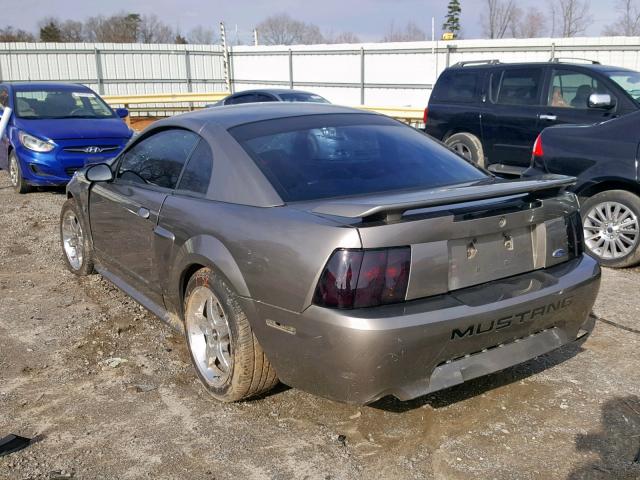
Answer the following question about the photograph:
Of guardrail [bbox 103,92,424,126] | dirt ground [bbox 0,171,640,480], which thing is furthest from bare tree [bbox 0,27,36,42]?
dirt ground [bbox 0,171,640,480]

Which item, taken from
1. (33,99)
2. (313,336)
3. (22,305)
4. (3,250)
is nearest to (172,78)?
(33,99)

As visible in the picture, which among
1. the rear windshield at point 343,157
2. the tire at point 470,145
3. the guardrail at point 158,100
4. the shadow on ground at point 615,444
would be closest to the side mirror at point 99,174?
the rear windshield at point 343,157

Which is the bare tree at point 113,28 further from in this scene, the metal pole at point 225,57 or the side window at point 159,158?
the side window at point 159,158

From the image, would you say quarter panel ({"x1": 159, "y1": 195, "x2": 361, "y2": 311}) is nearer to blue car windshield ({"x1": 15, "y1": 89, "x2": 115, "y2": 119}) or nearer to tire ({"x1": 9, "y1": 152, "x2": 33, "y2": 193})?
tire ({"x1": 9, "y1": 152, "x2": 33, "y2": 193})

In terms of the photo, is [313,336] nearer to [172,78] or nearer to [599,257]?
[599,257]

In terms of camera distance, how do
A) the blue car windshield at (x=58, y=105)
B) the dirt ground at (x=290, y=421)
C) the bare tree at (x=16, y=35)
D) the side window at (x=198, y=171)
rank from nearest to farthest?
1. the dirt ground at (x=290, y=421)
2. the side window at (x=198, y=171)
3. the blue car windshield at (x=58, y=105)
4. the bare tree at (x=16, y=35)

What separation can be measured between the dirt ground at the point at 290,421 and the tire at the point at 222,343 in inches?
5.5

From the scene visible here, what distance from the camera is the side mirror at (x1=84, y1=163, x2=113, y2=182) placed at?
4.55 metres

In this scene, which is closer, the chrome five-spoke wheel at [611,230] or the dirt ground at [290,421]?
the dirt ground at [290,421]

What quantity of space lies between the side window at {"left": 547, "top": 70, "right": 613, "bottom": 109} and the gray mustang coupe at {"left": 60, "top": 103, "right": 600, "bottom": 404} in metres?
5.62

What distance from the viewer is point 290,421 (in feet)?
10.9

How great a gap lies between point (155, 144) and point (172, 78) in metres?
25.8

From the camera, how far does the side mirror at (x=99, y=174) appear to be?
4.55 meters

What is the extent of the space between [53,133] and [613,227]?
7.57 metres
